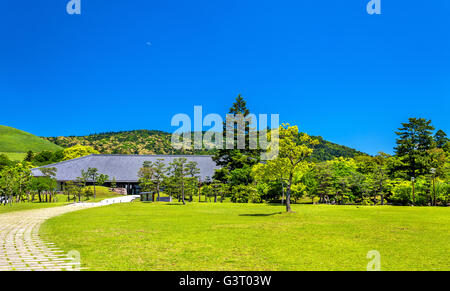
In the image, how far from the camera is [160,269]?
7.36 m

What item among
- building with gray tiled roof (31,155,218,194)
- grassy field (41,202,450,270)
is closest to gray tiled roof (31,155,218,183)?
building with gray tiled roof (31,155,218,194)

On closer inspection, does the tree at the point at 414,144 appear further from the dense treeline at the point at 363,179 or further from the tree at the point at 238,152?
the tree at the point at 238,152

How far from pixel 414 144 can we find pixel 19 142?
17945 cm

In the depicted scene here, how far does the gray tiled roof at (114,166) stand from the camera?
59.1 m

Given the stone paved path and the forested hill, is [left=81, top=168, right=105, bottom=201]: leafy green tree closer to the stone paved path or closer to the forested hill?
the stone paved path

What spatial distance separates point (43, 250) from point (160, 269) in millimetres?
4233

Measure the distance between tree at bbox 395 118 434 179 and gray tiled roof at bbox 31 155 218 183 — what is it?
3155 cm

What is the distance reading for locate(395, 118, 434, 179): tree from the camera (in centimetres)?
4378

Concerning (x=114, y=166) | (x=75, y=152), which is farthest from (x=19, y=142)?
(x=114, y=166)

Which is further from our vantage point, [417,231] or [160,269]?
[417,231]

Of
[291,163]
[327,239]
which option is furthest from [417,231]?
[291,163]

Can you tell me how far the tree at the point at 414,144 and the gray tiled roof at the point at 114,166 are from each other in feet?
104

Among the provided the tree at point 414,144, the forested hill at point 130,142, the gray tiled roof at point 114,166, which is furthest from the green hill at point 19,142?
the tree at point 414,144
